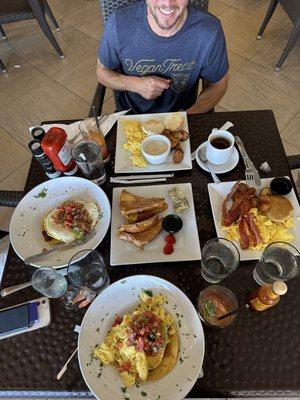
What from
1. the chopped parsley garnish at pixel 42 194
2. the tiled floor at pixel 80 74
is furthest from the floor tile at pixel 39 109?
the chopped parsley garnish at pixel 42 194

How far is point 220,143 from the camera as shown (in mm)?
1227

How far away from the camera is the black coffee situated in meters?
1.22

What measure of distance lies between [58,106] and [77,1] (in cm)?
163

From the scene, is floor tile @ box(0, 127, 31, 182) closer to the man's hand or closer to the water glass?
the man's hand

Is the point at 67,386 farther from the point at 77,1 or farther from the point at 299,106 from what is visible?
the point at 77,1

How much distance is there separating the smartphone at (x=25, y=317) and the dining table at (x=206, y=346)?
19 mm

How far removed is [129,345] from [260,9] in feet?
11.8

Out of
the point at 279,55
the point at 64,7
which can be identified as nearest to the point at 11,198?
the point at 279,55

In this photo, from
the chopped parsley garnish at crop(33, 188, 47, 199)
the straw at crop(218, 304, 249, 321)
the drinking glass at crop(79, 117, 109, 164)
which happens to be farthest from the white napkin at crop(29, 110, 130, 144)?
the straw at crop(218, 304, 249, 321)

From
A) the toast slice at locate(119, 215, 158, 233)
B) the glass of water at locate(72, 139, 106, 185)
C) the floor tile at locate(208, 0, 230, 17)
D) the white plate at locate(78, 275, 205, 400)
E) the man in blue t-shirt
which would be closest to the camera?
the white plate at locate(78, 275, 205, 400)

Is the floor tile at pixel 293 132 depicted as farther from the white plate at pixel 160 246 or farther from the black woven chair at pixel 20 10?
the black woven chair at pixel 20 10

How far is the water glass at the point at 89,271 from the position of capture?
1.00 metres

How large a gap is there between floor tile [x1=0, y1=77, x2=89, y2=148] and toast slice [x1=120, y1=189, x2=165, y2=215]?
1741 mm

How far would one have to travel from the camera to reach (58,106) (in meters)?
2.77
